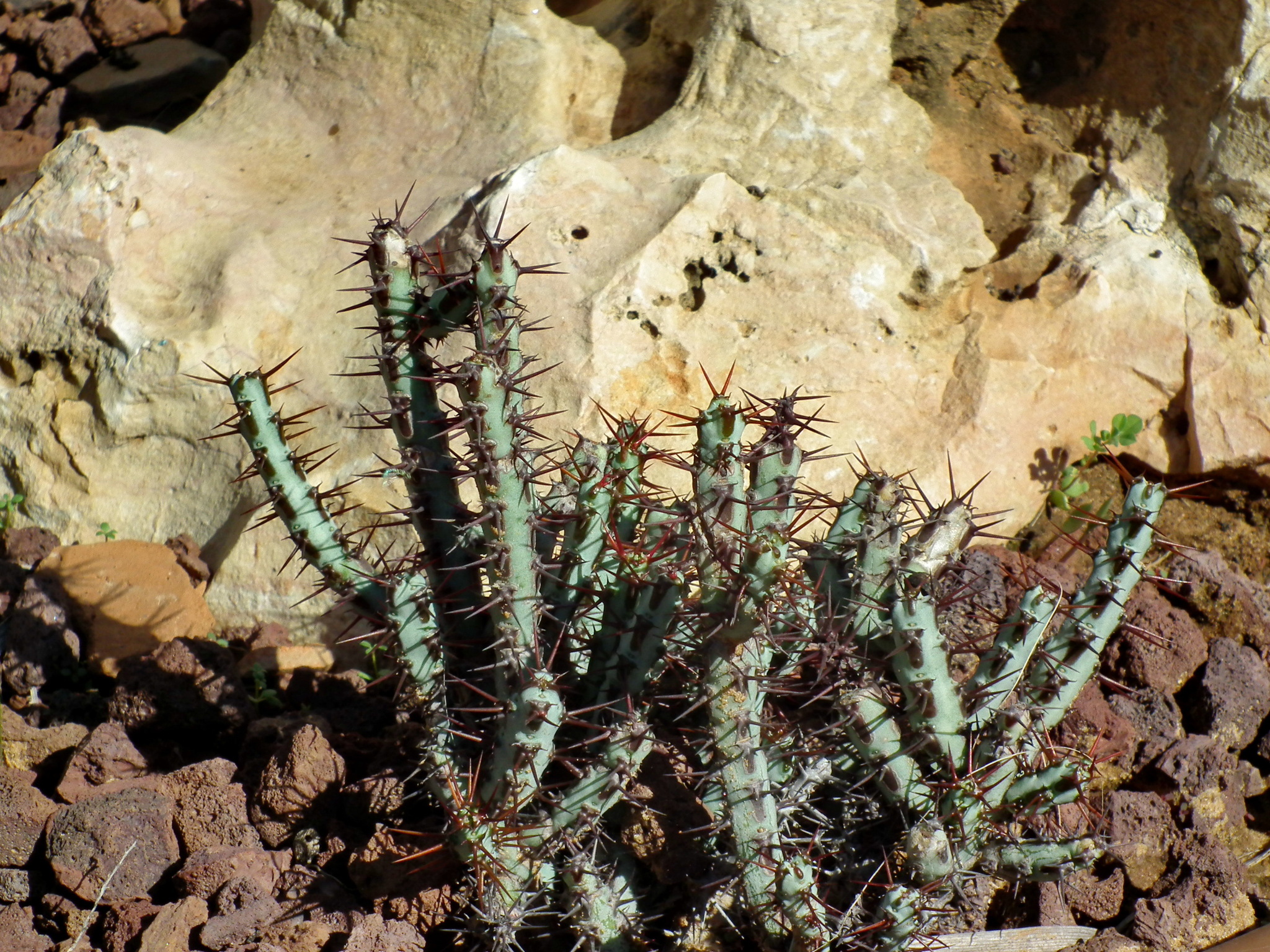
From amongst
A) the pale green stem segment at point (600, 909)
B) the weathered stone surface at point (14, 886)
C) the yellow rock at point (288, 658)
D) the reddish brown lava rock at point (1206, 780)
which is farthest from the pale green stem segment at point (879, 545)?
the weathered stone surface at point (14, 886)

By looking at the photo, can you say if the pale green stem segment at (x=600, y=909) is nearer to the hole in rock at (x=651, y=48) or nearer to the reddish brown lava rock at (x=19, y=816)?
the reddish brown lava rock at (x=19, y=816)

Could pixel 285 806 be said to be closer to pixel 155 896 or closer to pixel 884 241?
pixel 155 896

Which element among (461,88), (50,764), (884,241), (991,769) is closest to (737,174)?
(884,241)

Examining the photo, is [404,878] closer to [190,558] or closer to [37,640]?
[37,640]

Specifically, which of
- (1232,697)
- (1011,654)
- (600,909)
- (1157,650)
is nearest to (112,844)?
(600,909)

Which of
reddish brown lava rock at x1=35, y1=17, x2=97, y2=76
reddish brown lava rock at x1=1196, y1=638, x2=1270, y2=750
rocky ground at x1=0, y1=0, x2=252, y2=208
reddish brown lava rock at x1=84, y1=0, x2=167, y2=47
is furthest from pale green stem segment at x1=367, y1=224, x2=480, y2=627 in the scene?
reddish brown lava rock at x1=84, y1=0, x2=167, y2=47
